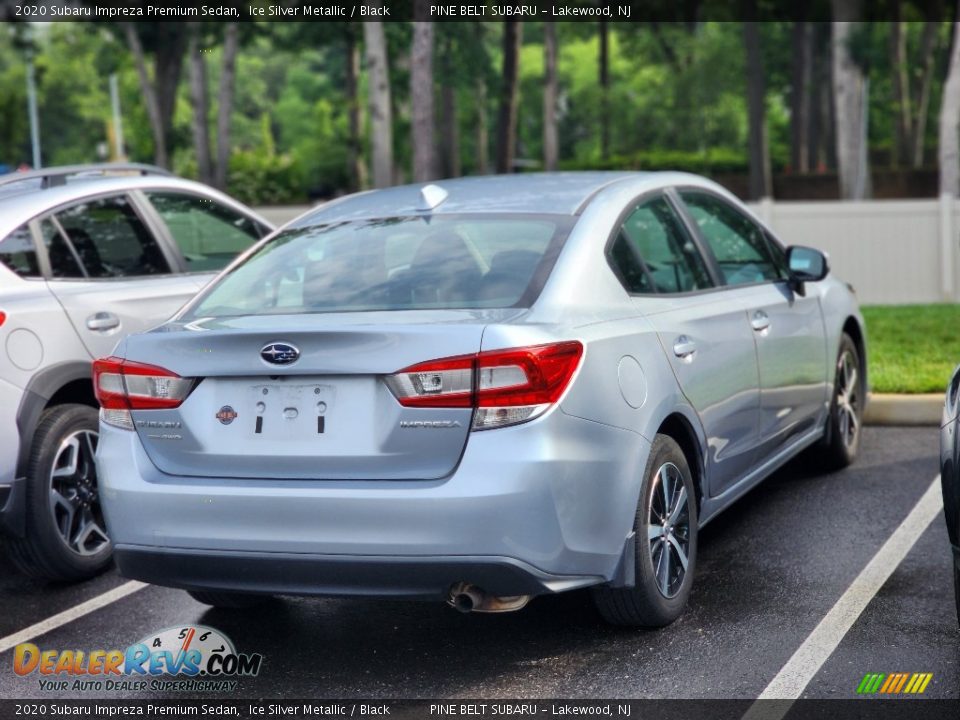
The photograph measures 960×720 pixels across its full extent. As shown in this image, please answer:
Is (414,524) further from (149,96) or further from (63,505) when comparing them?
(149,96)

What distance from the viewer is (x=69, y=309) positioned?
602cm

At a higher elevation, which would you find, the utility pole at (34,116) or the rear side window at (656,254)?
the utility pole at (34,116)

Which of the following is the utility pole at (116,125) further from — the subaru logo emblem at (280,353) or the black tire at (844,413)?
the subaru logo emblem at (280,353)

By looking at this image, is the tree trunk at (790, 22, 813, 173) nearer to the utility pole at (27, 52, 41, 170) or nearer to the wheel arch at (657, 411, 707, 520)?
the utility pole at (27, 52, 41, 170)

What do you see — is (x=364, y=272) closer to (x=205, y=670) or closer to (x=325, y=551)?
(x=325, y=551)

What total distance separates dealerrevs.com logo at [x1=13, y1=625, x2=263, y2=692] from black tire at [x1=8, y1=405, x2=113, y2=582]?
73cm

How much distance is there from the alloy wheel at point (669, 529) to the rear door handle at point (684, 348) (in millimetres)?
424

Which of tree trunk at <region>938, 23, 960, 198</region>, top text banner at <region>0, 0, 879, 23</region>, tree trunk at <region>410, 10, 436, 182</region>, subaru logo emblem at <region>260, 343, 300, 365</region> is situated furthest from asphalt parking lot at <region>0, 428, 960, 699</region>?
tree trunk at <region>938, 23, 960, 198</region>

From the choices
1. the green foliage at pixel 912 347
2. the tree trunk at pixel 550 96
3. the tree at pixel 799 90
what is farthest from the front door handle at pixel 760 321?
the tree trunk at pixel 550 96

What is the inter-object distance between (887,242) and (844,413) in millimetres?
12937

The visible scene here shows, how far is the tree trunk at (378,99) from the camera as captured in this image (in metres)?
24.3

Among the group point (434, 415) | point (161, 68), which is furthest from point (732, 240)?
point (161, 68)

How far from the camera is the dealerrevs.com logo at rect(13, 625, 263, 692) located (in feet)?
15.3

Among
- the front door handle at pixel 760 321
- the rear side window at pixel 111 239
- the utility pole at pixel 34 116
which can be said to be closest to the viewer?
the front door handle at pixel 760 321
